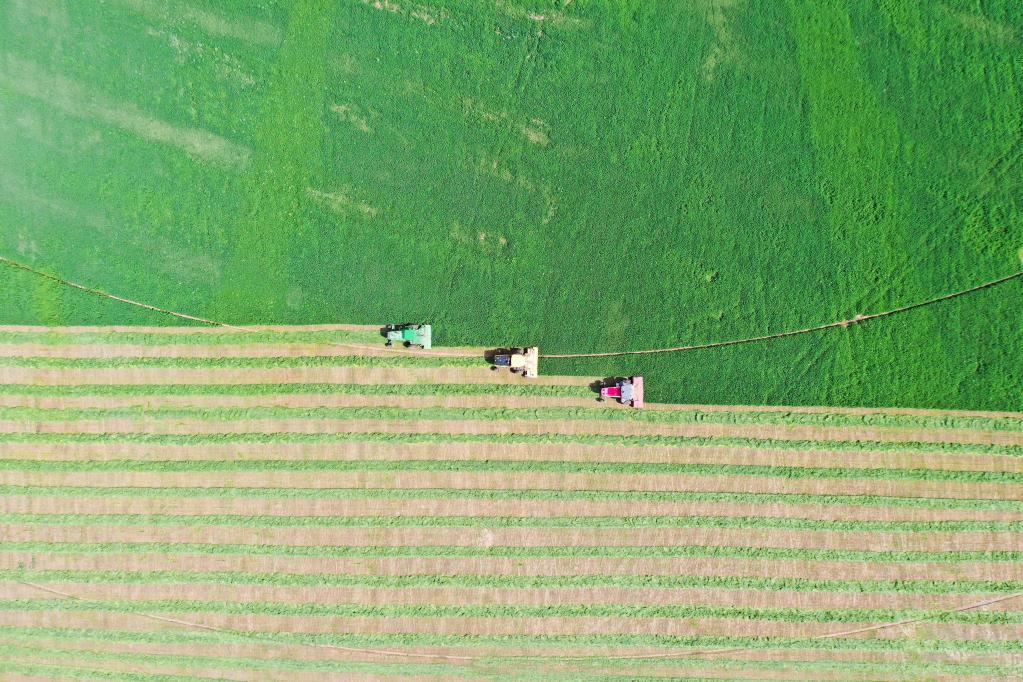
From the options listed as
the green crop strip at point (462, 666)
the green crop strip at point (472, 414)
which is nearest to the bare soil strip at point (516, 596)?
the green crop strip at point (462, 666)

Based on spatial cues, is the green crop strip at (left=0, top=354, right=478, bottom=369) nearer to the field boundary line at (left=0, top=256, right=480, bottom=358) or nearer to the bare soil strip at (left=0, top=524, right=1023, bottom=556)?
the field boundary line at (left=0, top=256, right=480, bottom=358)

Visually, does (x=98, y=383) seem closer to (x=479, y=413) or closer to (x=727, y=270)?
(x=479, y=413)

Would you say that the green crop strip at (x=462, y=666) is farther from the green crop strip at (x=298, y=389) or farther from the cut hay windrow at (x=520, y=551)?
the green crop strip at (x=298, y=389)

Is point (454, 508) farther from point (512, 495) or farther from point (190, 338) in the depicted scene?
point (190, 338)

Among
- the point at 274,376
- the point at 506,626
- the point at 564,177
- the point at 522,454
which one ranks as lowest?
the point at 506,626

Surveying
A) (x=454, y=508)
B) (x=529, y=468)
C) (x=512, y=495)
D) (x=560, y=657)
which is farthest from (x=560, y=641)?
(x=529, y=468)

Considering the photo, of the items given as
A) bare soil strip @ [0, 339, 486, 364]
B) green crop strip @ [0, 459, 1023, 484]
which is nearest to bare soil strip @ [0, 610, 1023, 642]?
green crop strip @ [0, 459, 1023, 484]
